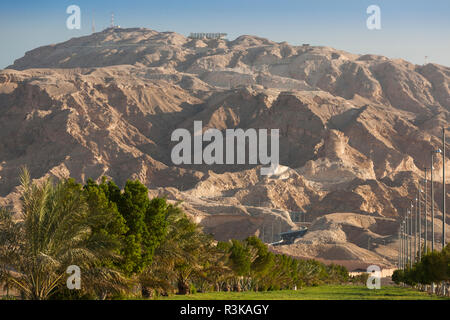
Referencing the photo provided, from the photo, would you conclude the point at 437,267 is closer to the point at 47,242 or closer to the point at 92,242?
the point at 92,242

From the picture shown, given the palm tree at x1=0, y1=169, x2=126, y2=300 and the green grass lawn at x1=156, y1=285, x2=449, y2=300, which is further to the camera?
the green grass lawn at x1=156, y1=285, x2=449, y2=300

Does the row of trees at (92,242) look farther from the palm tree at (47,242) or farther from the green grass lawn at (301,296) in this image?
the green grass lawn at (301,296)

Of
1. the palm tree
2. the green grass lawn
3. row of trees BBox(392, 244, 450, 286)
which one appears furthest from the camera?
row of trees BBox(392, 244, 450, 286)

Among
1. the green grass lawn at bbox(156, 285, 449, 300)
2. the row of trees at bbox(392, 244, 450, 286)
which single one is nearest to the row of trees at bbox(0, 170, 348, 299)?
the green grass lawn at bbox(156, 285, 449, 300)

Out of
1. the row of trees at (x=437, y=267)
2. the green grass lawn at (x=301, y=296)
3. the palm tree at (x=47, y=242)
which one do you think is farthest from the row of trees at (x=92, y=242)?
the row of trees at (x=437, y=267)

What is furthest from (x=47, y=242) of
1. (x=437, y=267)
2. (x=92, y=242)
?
(x=437, y=267)

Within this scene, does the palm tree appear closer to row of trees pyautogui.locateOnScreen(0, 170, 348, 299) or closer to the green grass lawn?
row of trees pyautogui.locateOnScreen(0, 170, 348, 299)
